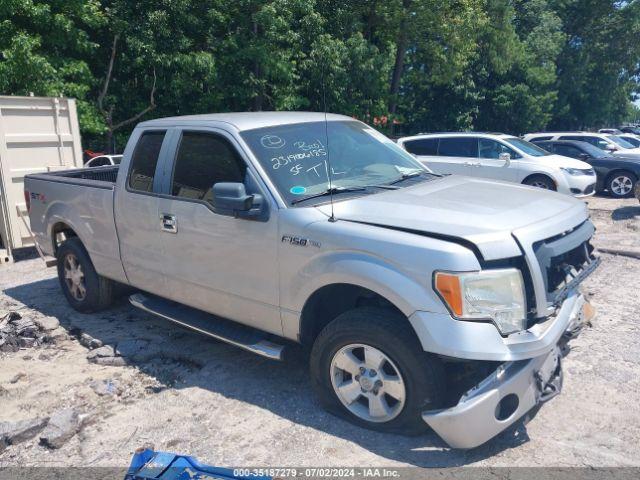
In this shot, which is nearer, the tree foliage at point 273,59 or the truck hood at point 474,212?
the truck hood at point 474,212

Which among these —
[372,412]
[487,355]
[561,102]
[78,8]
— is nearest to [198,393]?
[372,412]

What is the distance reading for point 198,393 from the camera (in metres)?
4.30

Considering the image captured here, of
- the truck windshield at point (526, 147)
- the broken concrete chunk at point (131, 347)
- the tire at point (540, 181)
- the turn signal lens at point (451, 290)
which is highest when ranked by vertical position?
the truck windshield at point (526, 147)

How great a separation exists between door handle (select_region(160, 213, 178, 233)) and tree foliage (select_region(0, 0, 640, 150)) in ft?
20.0

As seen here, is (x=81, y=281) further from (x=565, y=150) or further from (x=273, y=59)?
(x=565, y=150)

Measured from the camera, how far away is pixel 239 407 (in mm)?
4070

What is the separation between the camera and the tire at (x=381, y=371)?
3281 mm

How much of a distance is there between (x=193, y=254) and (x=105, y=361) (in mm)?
1348

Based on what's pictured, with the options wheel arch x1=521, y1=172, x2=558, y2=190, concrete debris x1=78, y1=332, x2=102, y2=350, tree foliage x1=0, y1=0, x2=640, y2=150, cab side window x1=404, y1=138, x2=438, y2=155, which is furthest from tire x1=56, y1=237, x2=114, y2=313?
wheel arch x1=521, y1=172, x2=558, y2=190

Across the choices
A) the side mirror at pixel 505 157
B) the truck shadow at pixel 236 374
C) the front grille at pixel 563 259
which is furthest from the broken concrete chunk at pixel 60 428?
the side mirror at pixel 505 157

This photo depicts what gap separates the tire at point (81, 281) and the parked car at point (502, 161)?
27.9 feet

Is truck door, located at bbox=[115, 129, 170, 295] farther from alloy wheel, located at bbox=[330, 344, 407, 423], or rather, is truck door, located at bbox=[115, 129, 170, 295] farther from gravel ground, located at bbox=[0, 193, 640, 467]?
alloy wheel, located at bbox=[330, 344, 407, 423]

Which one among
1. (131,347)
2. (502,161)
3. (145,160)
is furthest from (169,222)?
(502,161)

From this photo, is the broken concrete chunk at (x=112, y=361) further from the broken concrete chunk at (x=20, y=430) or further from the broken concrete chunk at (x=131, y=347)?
the broken concrete chunk at (x=20, y=430)
